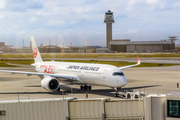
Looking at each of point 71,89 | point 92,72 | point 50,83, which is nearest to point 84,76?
point 92,72

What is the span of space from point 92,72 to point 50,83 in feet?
23.6

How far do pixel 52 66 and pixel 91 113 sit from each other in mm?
35416

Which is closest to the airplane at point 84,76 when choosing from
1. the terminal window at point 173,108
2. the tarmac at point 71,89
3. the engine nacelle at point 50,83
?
the engine nacelle at point 50,83

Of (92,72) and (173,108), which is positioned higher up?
(92,72)

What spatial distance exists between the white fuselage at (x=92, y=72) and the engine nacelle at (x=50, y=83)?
3.73 metres

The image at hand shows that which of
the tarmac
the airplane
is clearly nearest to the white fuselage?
the airplane

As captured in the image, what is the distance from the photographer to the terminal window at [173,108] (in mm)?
18611

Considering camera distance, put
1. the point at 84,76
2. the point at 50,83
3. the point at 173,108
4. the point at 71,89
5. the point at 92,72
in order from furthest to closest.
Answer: the point at 71,89, the point at 84,76, the point at 50,83, the point at 92,72, the point at 173,108

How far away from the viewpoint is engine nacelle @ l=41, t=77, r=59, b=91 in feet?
149

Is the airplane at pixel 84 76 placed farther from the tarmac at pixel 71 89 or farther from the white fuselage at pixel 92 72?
the tarmac at pixel 71 89

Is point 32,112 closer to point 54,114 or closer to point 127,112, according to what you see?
point 54,114

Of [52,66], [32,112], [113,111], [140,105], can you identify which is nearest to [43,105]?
[32,112]

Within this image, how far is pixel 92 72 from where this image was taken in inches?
1769

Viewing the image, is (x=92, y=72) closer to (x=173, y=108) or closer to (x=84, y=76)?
(x=84, y=76)
